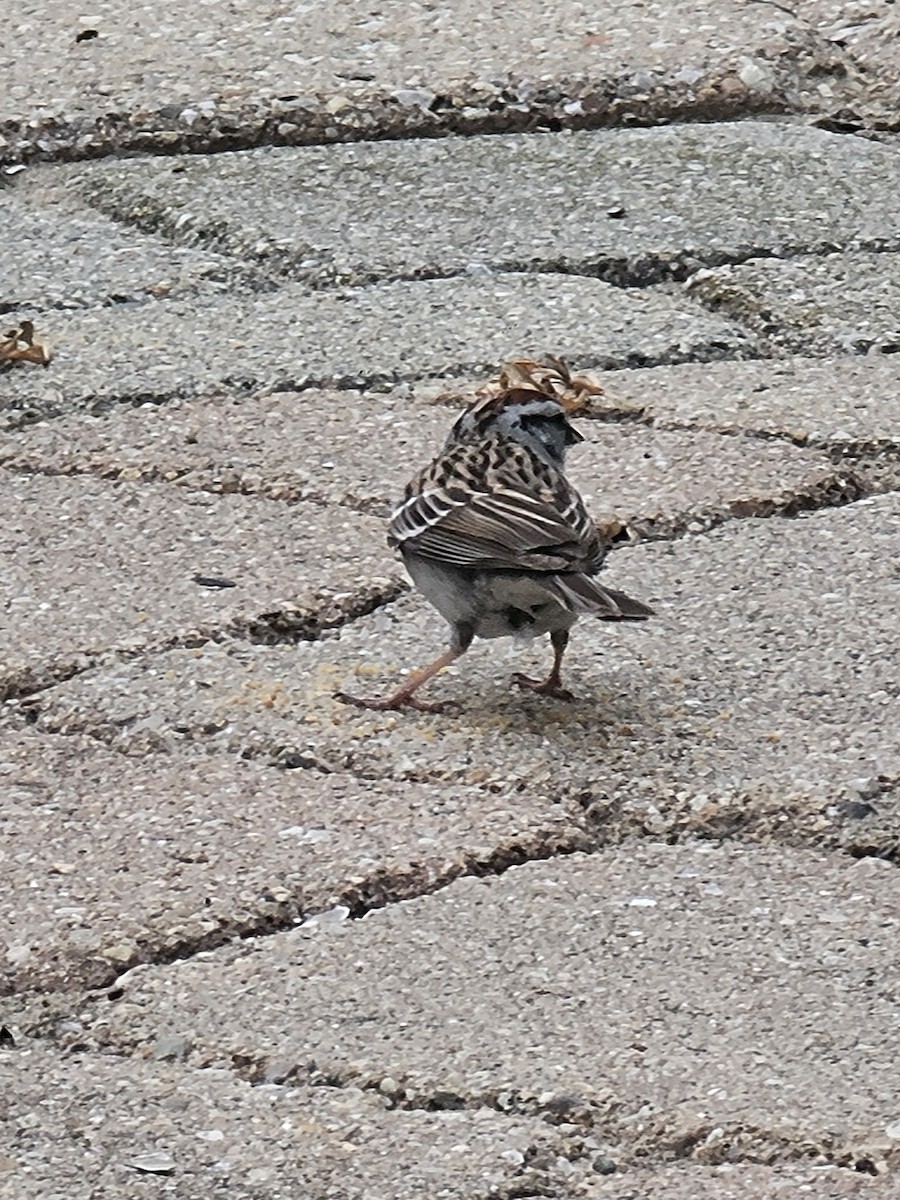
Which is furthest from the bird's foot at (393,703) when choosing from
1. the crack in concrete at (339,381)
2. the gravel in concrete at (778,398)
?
the crack in concrete at (339,381)

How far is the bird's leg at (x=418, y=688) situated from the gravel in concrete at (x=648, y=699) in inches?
1.0

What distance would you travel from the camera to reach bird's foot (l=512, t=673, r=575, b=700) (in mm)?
3914

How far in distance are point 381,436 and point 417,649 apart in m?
0.80

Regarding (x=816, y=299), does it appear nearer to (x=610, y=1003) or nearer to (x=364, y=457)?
(x=364, y=457)

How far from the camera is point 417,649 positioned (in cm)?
413

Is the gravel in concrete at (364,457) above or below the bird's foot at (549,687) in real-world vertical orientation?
below

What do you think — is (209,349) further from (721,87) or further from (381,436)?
(721,87)

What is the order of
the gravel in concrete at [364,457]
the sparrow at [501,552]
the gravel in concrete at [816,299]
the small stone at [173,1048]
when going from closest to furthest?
the small stone at [173,1048] < the sparrow at [501,552] < the gravel in concrete at [364,457] < the gravel in concrete at [816,299]

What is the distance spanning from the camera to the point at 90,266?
5520 millimetres

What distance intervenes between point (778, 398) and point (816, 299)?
0.51 meters

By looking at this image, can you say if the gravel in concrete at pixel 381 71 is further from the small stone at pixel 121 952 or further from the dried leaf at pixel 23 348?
the small stone at pixel 121 952

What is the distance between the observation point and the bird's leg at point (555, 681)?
3.92 meters

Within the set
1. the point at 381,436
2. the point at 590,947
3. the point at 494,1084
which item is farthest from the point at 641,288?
Result: the point at 494,1084

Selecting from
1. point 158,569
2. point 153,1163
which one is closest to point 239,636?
point 158,569
